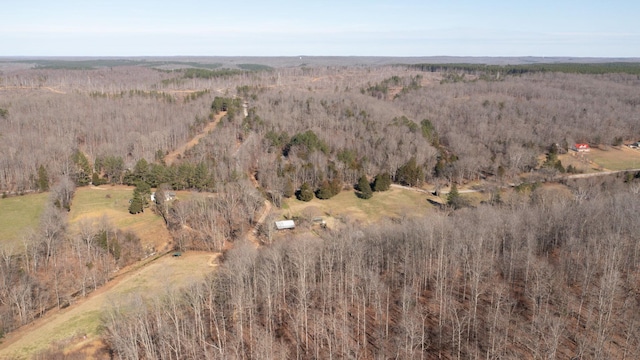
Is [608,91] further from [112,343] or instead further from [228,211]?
[112,343]

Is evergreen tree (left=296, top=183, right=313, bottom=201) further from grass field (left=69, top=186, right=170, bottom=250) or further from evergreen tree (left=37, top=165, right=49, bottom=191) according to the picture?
evergreen tree (left=37, top=165, right=49, bottom=191)

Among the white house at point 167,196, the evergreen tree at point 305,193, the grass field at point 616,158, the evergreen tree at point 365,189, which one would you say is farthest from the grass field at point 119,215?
the grass field at point 616,158

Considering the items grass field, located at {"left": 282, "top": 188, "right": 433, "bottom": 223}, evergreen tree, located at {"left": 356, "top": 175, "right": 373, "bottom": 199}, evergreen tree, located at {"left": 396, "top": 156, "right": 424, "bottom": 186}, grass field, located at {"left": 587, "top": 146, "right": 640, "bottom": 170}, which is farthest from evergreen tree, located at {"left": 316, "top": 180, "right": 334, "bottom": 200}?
grass field, located at {"left": 587, "top": 146, "right": 640, "bottom": 170}

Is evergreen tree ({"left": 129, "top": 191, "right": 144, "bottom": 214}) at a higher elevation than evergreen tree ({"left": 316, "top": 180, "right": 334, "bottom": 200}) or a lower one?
higher

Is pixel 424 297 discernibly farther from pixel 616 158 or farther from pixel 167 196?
pixel 616 158

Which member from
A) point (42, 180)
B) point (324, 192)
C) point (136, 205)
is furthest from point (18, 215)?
point (324, 192)

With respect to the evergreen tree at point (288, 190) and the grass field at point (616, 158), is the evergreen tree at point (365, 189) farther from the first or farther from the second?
the grass field at point (616, 158)

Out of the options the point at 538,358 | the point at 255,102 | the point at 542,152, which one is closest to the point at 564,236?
the point at 538,358
